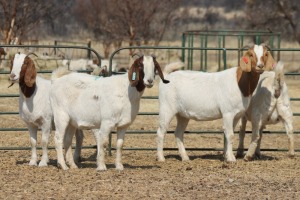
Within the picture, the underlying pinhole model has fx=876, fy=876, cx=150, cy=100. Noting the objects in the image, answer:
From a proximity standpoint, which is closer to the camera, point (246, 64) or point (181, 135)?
point (246, 64)

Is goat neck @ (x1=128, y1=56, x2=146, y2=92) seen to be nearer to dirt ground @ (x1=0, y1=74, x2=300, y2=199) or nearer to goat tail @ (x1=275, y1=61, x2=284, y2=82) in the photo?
dirt ground @ (x1=0, y1=74, x2=300, y2=199)

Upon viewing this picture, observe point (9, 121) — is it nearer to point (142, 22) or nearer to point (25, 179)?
point (25, 179)

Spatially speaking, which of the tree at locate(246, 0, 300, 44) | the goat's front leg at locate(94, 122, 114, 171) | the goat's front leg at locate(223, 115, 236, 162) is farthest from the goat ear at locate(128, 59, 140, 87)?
the tree at locate(246, 0, 300, 44)

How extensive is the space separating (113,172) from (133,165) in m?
1.30

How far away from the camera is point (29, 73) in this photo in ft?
41.0

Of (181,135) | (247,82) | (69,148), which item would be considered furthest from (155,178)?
(181,135)

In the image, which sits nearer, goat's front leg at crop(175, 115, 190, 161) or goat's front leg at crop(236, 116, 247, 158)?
goat's front leg at crop(175, 115, 190, 161)

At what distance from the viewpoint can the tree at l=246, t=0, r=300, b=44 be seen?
135 feet

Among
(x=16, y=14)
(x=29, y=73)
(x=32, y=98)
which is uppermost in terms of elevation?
(x=16, y=14)

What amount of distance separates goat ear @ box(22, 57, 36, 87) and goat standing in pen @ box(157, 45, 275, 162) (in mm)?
2169

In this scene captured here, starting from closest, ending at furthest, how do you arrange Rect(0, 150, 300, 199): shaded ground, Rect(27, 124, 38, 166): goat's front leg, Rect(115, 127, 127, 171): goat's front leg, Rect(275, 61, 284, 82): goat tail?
Rect(0, 150, 300, 199): shaded ground, Rect(115, 127, 127, 171): goat's front leg, Rect(27, 124, 38, 166): goat's front leg, Rect(275, 61, 284, 82): goat tail

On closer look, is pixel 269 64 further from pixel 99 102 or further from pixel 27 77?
pixel 27 77

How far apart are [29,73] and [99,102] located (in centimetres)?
126

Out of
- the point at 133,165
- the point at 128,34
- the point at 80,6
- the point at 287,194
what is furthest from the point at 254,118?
the point at 80,6
